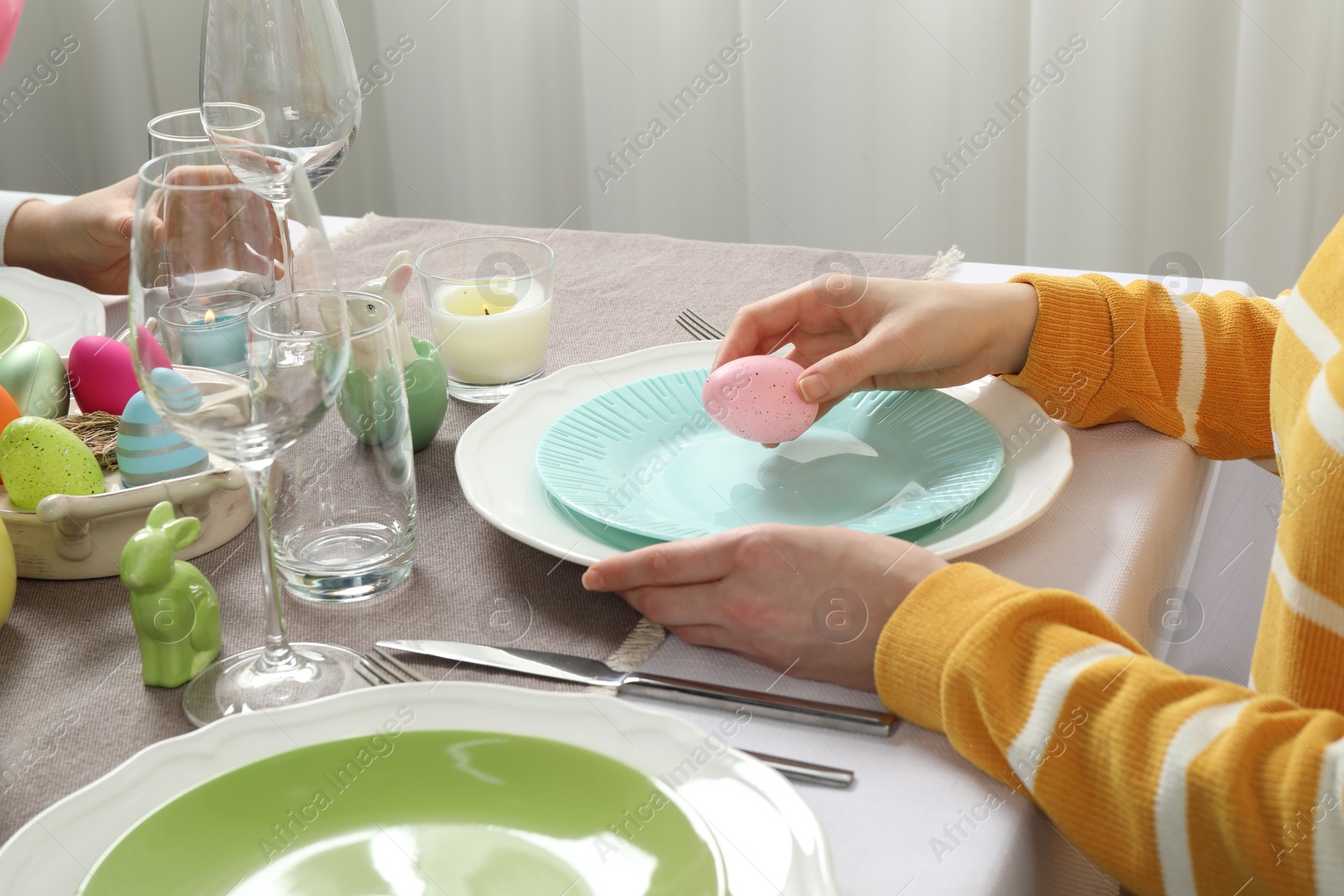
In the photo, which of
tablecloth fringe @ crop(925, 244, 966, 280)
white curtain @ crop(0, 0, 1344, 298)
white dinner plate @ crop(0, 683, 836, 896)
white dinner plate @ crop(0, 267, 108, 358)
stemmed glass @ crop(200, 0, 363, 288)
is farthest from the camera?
white curtain @ crop(0, 0, 1344, 298)

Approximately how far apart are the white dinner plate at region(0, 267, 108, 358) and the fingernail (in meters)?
0.53

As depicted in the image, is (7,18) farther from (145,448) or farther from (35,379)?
(145,448)

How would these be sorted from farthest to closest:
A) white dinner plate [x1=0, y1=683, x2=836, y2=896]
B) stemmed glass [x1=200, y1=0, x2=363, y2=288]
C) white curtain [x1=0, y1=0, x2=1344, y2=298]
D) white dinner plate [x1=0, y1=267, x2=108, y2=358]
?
white curtain [x1=0, y1=0, x2=1344, y2=298], white dinner plate [x1=0, y1=267, x2=108, y2=358], stemmed glass [x1=200, y1=0, x2=363, y2=288], white dinner plate [x1=0, y1=683, x2=836, y2=896]

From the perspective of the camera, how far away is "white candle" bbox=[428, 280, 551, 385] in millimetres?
854

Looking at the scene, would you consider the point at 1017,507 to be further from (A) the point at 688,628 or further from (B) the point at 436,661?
(B) the point at 436,661

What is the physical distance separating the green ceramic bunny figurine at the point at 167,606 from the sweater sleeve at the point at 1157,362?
1.77 feet

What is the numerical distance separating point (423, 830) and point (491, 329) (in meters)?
0.45

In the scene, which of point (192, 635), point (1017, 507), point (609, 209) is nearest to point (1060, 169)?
point (609, 209)

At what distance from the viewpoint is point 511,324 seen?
855 millimetres

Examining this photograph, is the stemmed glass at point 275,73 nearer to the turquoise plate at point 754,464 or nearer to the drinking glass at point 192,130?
the drinking glass at point 192,130

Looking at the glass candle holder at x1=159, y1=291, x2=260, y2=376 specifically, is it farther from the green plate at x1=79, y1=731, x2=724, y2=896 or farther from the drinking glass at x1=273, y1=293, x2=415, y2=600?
the green plate at x1=79, y1=731, x2=724, y2=896

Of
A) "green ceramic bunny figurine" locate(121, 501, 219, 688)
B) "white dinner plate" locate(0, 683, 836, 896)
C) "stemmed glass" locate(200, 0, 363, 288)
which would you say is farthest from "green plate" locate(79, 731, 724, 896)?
"stemmed glass" locate(200, 0, 363, 288)

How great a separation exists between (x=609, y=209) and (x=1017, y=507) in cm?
174

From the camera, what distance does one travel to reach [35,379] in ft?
2.44
